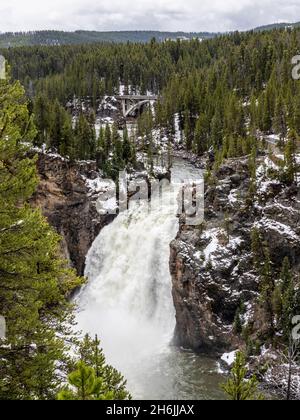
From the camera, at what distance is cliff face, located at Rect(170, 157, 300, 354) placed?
1649 inches

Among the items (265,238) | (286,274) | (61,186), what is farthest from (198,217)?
(61,186)

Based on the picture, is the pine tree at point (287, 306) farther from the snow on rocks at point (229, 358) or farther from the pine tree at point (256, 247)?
the snow on rocks at point (229, 358)

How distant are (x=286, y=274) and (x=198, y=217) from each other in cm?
1157

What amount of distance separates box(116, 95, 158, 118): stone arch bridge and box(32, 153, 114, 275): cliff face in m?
75.7

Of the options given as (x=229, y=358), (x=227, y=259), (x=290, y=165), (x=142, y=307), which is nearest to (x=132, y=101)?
(x=142, y=307)

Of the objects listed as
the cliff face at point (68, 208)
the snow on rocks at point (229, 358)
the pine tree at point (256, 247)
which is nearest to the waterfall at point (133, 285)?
the cliff face at point (68, 208)

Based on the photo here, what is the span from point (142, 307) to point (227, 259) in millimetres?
11346

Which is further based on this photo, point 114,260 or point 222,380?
point 114,260

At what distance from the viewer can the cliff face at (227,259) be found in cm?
4188

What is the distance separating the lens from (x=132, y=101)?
138375mm

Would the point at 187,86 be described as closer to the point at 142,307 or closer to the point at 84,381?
the point at 142,307

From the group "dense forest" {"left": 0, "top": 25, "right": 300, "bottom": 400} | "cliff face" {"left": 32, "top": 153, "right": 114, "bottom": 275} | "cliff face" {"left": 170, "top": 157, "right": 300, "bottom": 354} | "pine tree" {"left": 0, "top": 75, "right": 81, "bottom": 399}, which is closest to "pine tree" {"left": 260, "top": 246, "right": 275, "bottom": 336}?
"dense forest" {"left": 0, "top": 25, "right": 300, "bottom": 400}
